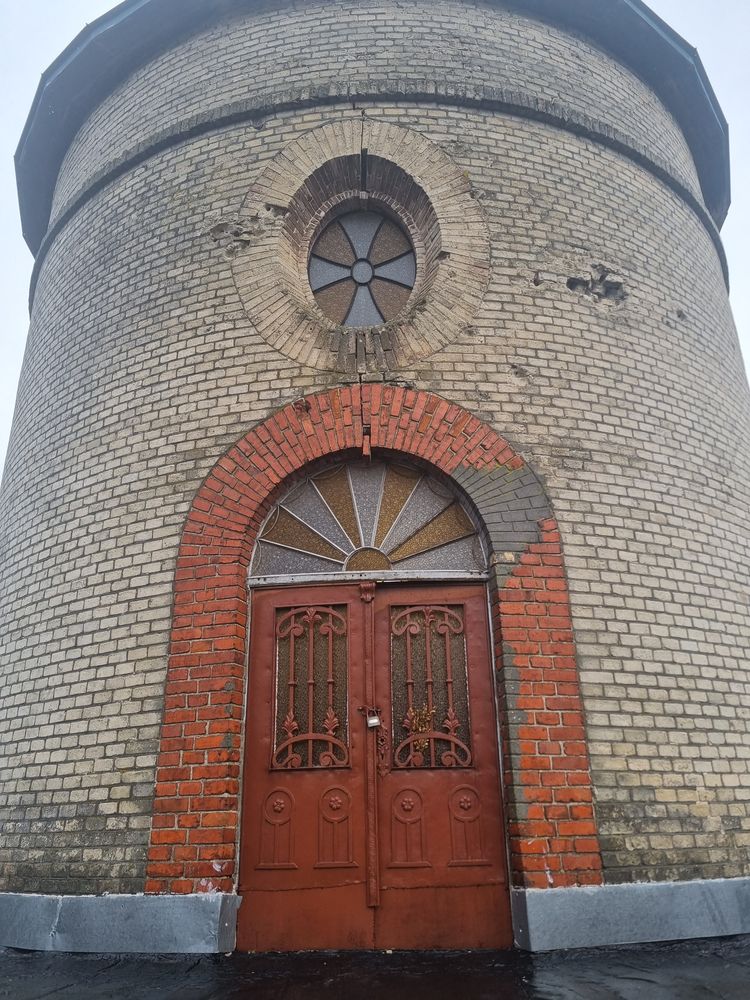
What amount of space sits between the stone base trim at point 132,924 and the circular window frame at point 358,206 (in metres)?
3.36

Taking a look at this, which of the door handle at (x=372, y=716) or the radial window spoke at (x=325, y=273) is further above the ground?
the radial window spoke at (x=325, y=273)

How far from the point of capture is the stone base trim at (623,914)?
147 inches

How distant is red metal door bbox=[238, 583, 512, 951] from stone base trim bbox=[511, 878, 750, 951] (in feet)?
0.84

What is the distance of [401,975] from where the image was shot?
3416 millimetres

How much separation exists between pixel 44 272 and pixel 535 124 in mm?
4756

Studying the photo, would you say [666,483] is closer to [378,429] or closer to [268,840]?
[378,429]

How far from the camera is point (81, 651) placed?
15.3ft

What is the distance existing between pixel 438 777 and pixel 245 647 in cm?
140

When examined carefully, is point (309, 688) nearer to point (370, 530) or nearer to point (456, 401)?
point (370, 530)

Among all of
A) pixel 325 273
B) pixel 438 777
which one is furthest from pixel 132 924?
pixel 325 273

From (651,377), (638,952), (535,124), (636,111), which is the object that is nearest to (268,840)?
(638,952)

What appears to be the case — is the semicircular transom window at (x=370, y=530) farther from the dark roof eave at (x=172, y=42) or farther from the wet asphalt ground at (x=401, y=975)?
the dark roof eave at (x=172, y=42)

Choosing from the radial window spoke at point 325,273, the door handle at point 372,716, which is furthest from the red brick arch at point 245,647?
the radial window spoke at point 325,273

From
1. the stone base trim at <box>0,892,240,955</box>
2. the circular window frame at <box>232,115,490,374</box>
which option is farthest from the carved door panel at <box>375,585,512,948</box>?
the circular window frame at <box>232,115,490,374</box>
